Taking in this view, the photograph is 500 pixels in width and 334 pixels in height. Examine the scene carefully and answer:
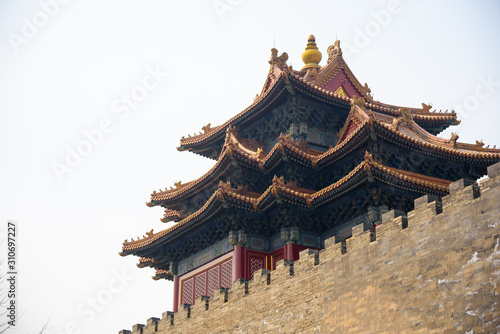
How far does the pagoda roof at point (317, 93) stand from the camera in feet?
93.5

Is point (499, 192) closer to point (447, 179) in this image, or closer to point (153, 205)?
point (447, 179)

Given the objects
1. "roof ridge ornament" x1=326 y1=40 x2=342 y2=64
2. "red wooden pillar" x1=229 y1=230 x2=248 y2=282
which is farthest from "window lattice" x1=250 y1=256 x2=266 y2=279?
"roof ridge ornament" x1=326 y1=40 x2=342 y2=64

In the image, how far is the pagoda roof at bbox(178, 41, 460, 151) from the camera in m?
28.5

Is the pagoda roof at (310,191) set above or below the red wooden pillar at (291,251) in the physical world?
above

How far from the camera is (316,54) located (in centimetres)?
3344

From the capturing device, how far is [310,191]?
2619 centimetres

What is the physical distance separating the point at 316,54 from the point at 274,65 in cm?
330

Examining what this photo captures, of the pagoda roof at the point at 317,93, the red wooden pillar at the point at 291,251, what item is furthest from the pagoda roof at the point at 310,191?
the pagoda roof at the point at 317,93

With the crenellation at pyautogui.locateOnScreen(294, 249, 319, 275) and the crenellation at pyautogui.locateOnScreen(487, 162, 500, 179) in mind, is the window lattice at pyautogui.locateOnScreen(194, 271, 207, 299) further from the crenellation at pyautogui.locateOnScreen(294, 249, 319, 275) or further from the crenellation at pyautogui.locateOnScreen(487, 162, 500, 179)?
the crenellation at pyautogui.locateOnScreen(487, 162, 500, 179)

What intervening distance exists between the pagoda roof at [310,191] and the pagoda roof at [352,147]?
3.59ft

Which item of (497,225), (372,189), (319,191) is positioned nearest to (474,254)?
(497,225)

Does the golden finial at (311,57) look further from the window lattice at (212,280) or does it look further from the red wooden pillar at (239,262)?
the window lattice at (212,280)

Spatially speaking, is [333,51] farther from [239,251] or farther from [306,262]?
[306,262]

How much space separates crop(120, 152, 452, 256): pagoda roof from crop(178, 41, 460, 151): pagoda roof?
3870mm
